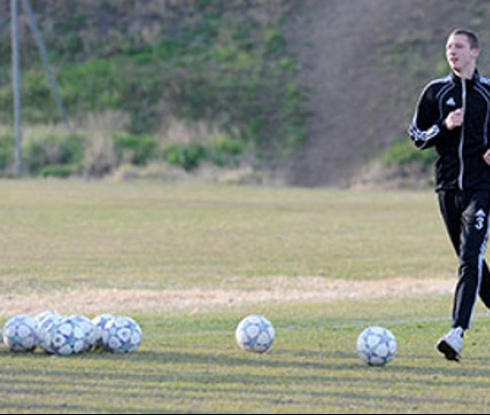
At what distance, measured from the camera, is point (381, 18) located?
67375 millimetres

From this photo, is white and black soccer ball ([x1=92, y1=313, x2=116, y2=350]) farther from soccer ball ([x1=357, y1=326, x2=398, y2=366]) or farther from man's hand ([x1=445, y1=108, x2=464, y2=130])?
man's hand ([x1=445, y1=108, x2=464, y2=130])

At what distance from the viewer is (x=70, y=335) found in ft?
33.7

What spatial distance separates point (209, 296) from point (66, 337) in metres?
6.23

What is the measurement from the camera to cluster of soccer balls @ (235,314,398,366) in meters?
9.88

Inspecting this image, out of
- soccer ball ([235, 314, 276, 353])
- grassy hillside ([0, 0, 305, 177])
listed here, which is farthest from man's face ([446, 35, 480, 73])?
grassy hillside ([0, 0, 305, 177])

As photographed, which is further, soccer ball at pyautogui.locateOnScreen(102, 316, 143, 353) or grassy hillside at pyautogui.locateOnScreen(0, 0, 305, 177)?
grassy hillside at pyautogui.locateOnScreen(0, 0, 305, 177)

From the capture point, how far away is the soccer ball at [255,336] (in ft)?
34.3

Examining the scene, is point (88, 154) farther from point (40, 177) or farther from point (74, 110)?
point (74, 110)

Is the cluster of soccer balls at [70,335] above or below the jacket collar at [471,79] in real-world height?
below

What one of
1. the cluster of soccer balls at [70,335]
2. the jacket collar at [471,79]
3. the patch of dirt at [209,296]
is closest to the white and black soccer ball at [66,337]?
the cluster of soccer balls at [70,335]

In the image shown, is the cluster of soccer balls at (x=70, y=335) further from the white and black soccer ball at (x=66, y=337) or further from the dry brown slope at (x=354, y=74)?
the dry brown slope at (x=354, y=74)

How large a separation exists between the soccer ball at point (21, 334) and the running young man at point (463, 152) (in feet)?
10.5

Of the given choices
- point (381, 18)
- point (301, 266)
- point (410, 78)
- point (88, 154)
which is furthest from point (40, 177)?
point (301, 266)

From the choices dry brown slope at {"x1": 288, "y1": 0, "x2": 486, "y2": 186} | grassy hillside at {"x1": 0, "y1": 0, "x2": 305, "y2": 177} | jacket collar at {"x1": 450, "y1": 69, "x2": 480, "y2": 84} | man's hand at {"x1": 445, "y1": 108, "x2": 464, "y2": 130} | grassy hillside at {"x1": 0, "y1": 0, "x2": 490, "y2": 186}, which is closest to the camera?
man's hand at {"x1": 445, "y1": 108, "x2": 464, "y2": 130}
